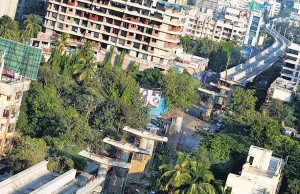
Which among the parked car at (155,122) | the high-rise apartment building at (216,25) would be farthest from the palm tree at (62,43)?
the high-rise apartment building at (216,25)

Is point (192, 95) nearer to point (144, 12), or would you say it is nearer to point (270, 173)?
point (144, 12)

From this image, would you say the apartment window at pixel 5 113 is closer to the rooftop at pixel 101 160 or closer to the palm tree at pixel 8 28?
the rooftop at pixel 101 160

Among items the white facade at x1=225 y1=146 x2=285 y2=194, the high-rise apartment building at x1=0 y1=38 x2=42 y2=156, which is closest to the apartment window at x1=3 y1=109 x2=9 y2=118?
the high-rise apartment building at x1=0 y1=38 x2=42 y2=156

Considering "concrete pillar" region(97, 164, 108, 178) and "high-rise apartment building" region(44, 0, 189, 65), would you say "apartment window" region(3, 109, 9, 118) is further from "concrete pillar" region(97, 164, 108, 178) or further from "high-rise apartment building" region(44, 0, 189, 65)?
"high-rise apartment building" region(44, 0, 189, 65)

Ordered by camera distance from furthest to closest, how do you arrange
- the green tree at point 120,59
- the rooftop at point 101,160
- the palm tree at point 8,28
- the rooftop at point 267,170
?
the green tree at point 120,59 < the palm tree at point 8,28 < the rooftop at point 267,170 < the rooftop at point 101,160

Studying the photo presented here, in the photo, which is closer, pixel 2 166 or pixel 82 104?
pixel 2 166

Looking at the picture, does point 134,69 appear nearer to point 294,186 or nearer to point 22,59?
point 22,59

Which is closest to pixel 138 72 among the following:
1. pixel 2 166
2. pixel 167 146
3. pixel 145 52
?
pixel 145 52

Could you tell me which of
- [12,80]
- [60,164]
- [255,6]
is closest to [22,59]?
[12,80]
